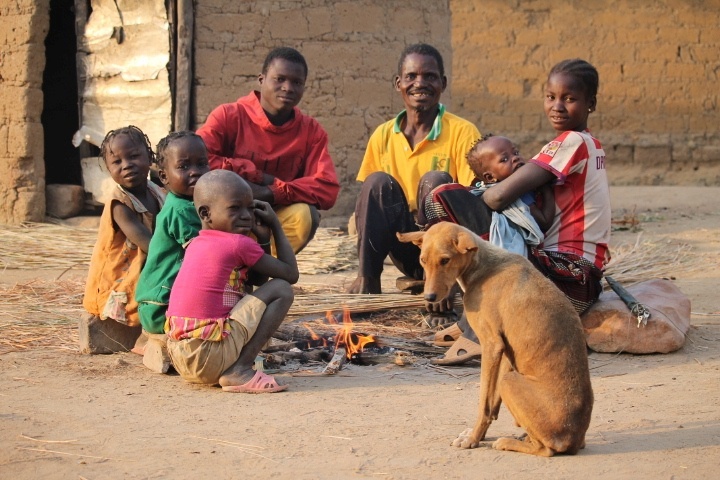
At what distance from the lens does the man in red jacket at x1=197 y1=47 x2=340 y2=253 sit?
237 inches

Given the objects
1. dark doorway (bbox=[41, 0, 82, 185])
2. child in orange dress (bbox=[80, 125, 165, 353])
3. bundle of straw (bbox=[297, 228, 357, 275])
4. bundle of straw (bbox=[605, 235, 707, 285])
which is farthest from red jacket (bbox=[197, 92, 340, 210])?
dark doorway (bbox=[41, 0, 82, 185])

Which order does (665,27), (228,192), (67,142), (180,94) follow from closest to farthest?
(228,192), (180,94), (67,142), (665,27)

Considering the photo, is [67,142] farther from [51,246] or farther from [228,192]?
[228,192]

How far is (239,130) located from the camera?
621cm

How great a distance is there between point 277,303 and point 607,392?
1.54m

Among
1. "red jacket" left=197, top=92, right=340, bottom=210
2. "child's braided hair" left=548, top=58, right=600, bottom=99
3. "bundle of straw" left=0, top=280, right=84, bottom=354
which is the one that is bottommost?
"bundle of straw" left=0, top=280, right=84, bottom=354

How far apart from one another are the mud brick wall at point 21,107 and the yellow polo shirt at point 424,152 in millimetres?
3987

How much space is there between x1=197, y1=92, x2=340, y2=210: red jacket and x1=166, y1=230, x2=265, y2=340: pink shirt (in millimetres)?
1702

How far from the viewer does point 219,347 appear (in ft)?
14.1

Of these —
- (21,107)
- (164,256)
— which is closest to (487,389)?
(164,256)

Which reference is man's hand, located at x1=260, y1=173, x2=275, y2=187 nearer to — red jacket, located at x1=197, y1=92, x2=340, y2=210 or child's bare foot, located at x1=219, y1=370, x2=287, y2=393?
red jacket, located at x1=197, y1=92, x2=340, y2=210

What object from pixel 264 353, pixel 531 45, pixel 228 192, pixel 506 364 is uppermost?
pixel 531 45

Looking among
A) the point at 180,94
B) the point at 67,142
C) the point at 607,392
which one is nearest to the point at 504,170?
the point at 607,392

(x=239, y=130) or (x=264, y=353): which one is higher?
(x=239, y=130)
